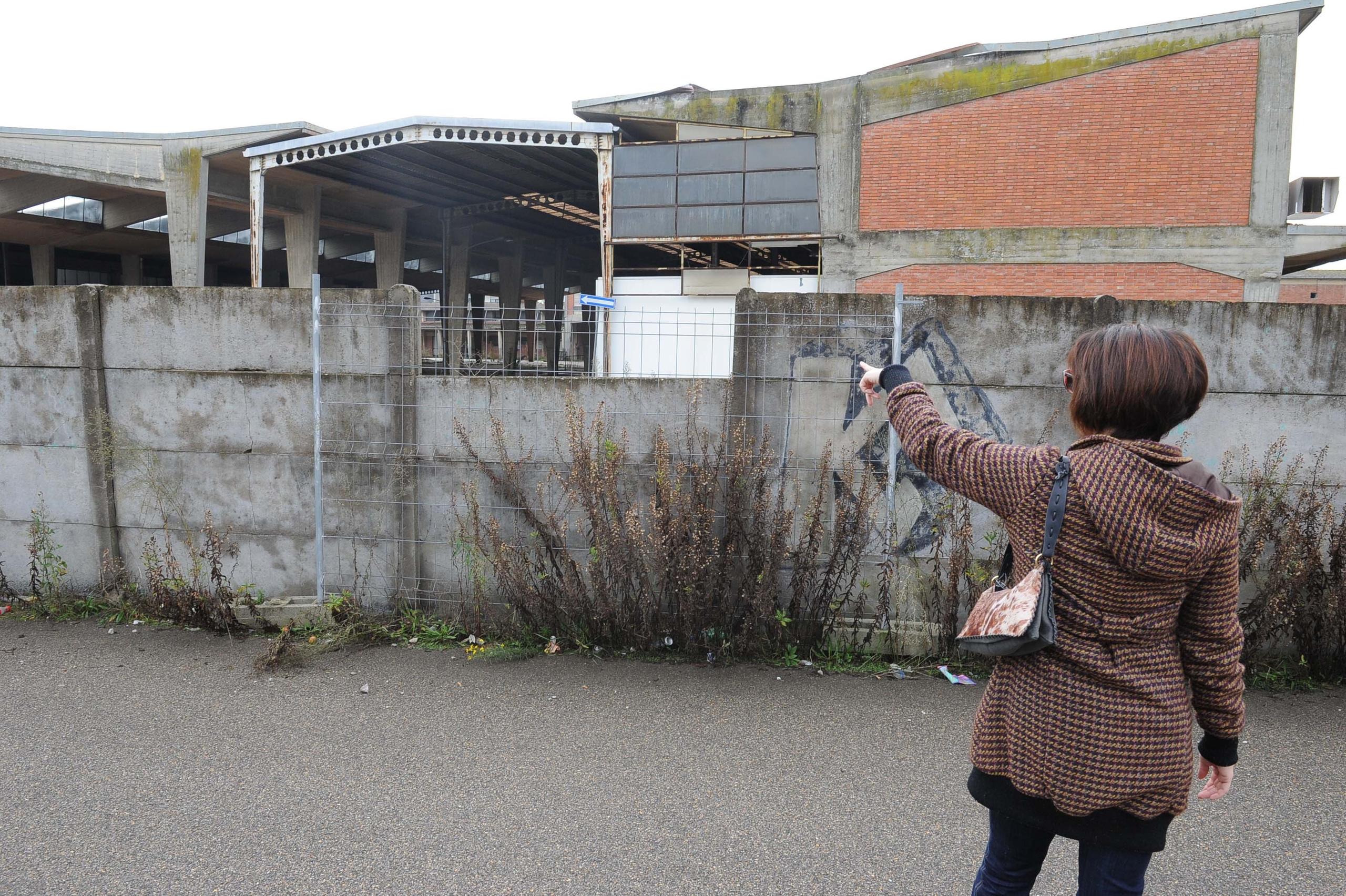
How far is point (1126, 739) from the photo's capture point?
1832 millimetres

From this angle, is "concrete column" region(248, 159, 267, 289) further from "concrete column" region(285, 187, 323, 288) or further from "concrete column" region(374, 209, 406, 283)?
"concrete column" region(374, 209, 406, 283)

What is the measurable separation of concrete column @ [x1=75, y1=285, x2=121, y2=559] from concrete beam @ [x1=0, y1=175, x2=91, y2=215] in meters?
19.9

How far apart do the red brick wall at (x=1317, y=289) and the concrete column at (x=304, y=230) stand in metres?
40.3

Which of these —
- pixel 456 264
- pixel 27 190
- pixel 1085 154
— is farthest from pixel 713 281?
pixel 27 190

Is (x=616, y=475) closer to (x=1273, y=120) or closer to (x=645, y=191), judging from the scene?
(x=645, y=191)

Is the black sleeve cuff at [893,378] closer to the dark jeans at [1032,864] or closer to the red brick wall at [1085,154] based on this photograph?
the dark jeans at [1032,864]

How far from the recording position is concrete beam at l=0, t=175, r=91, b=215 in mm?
21453

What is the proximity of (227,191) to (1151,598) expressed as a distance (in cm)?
2379

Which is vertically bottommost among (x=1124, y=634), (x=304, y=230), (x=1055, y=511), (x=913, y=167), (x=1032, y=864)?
(x=1032, y=864)

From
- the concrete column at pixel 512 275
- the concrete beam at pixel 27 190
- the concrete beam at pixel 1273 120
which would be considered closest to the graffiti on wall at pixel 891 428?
the concrete beam at pixel 1273 120

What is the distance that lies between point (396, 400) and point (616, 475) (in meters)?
1.65

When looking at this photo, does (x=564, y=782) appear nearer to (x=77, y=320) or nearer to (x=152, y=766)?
(x=152, y=766)

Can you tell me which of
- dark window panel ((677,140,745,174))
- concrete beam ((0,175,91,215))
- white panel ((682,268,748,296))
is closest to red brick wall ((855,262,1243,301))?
white panel ((682,268,748,296))

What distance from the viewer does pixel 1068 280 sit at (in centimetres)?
1747
